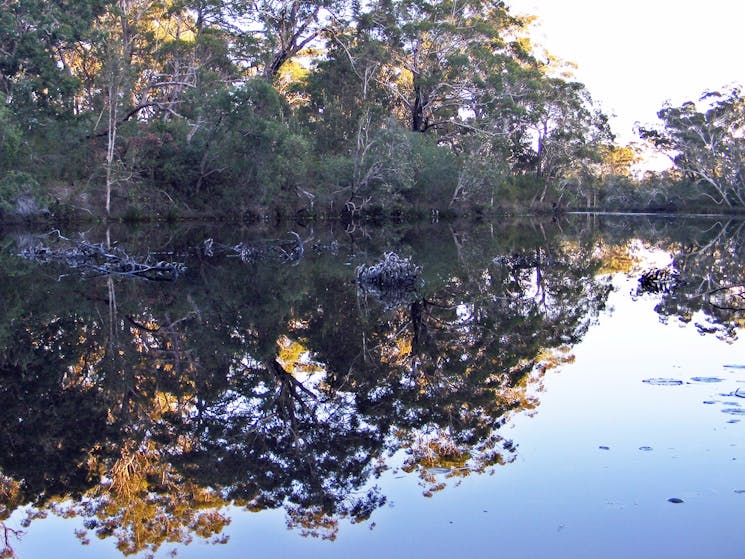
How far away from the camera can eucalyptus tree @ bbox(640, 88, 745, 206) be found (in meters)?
54.2

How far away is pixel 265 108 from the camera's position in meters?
30.4

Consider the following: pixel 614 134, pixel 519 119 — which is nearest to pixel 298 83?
pixel 519 119

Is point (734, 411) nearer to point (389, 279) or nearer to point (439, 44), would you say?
point (389, 279)

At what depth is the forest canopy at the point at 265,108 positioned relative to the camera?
93.5 feet

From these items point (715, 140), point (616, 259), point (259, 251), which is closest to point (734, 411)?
point (616, 259)

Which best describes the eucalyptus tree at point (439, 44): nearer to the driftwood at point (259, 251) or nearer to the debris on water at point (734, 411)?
the driftwood at point (259, 251)

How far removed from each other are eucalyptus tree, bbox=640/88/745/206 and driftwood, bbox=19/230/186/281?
51.4 m

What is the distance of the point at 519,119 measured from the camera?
141 ft

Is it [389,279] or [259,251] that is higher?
[259,251]

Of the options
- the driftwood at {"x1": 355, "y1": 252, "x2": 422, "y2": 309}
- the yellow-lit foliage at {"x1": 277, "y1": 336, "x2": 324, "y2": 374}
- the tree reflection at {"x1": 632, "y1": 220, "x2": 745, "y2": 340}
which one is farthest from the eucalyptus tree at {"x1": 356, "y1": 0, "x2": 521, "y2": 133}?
the yellow-lit foliage at {"x1": 277, "y1": 336, "x2": 324, "y2": 374}

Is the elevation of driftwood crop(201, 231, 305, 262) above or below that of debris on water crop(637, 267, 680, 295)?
above

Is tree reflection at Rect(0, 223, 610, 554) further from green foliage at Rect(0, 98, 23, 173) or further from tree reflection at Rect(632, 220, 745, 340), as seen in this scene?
green foliage at Rect(0, 98, 23, 173)

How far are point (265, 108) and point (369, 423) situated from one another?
89.3 feet

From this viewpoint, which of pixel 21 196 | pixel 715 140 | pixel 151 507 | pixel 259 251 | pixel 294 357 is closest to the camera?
pixel 151 507
